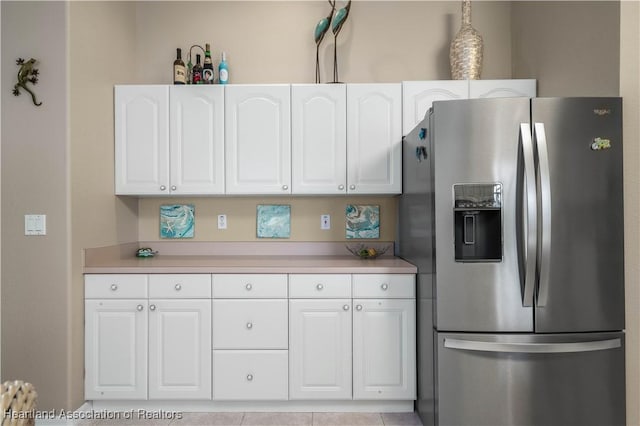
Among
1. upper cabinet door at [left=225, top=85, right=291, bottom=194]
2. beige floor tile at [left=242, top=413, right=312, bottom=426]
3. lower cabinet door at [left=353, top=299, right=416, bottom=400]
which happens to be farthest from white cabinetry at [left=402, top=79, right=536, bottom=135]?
beige floor tile at [left=242, top=413, right=312, bottom=426]

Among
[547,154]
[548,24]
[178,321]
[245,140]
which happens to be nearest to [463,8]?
[548,24]

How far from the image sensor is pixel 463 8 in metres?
2.88

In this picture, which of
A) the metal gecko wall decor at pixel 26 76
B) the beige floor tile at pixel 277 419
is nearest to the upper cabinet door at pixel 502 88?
the beige floor tile at pixel 277 419

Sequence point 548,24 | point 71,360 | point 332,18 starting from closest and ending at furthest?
point 71,360 → point 548,24 → point 332,18

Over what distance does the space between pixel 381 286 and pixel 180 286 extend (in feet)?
3.87

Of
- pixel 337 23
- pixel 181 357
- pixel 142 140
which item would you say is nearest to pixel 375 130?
pixel 337 23

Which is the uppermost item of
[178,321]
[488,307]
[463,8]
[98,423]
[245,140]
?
[463,8]

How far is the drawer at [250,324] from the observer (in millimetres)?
2375

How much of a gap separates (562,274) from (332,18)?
2.33 metres

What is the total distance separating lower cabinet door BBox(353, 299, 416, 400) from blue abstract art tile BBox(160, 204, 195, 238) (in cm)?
148

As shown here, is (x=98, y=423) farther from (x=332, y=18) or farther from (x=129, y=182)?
(x=332, y=18)

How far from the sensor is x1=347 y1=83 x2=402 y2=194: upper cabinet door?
2.76m

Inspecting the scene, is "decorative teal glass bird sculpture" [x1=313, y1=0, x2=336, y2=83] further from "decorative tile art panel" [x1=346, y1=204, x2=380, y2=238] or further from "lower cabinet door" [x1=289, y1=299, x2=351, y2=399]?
"lower cabinet door" [x1=289, y1=299, x2=351, y2=399]

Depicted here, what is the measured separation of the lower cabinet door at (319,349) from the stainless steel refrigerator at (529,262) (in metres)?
0.57
